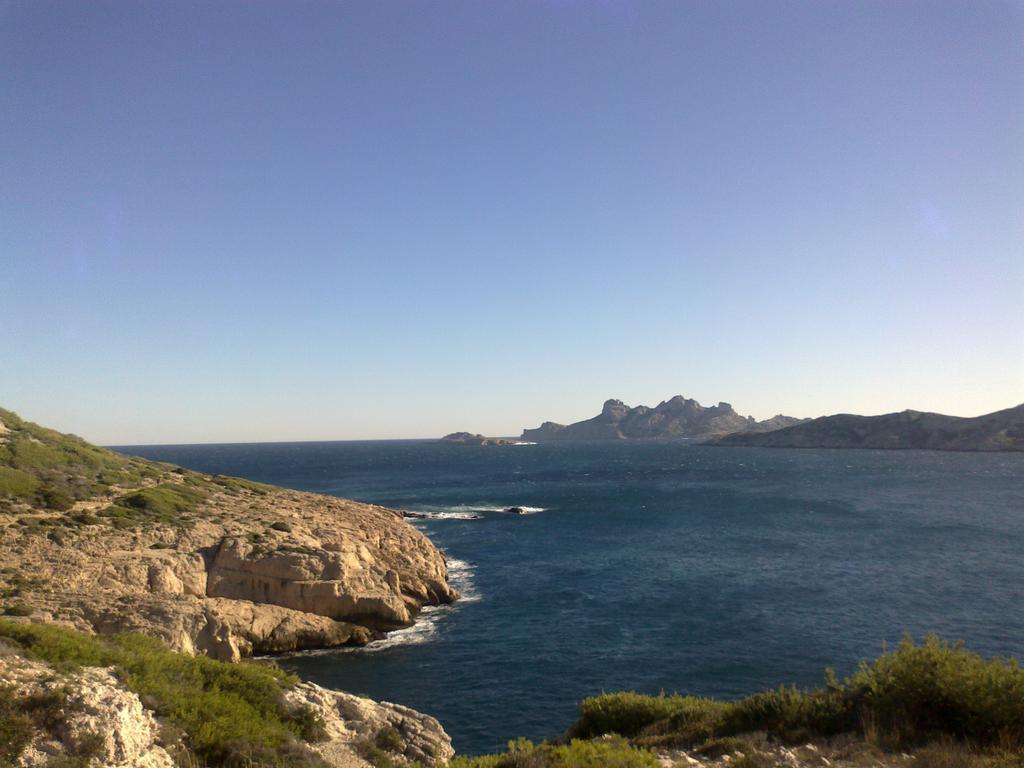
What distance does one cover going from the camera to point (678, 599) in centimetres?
3422

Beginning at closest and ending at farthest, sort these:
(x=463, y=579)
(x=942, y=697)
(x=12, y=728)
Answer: (x=12, y=728) → (x=942, y=697) → (x=463, y=579)

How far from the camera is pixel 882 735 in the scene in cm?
1070

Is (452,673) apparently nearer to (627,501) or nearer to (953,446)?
(627,501)

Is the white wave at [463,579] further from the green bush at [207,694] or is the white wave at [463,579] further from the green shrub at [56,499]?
the green bush at [207,694]

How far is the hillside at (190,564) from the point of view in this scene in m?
22.8

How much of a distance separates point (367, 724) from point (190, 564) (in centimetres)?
1945

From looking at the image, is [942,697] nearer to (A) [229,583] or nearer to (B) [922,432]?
(A) [229,583]

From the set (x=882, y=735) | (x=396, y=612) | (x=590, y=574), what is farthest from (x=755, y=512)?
(x=882, y=735)

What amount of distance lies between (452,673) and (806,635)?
622 inches

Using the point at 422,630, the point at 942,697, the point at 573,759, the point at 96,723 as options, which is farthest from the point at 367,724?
the point at 422,630

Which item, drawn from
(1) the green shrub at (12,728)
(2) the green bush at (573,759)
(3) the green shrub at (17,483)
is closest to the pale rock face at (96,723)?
(1) the green shrub at (12,728)

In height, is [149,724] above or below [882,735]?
above

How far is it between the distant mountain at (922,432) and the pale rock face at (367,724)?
17624cm

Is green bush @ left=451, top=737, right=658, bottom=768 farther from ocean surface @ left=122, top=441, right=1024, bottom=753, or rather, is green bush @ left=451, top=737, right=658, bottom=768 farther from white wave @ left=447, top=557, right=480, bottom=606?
white wave @ left=447, top=557, right=480, bottom=606
